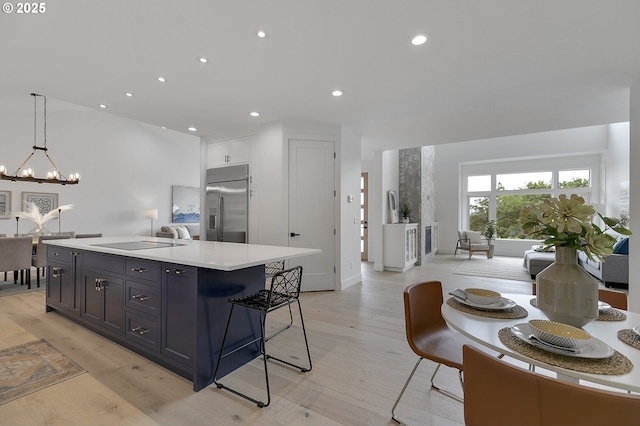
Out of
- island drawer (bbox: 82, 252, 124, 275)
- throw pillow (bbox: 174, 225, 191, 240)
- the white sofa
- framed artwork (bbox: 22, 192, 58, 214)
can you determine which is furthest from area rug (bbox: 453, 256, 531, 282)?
framed artwork (bbox: 22, 192, 58, 214)

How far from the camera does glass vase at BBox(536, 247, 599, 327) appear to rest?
1.11 m

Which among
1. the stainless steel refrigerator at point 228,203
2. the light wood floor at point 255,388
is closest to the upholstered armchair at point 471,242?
the light wood floor at point 255,388

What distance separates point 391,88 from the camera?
10.6 ft

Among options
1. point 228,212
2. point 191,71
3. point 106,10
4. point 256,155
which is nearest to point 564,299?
point 106,10

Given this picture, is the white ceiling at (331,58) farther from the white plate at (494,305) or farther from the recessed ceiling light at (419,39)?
the white plate at (494,305)

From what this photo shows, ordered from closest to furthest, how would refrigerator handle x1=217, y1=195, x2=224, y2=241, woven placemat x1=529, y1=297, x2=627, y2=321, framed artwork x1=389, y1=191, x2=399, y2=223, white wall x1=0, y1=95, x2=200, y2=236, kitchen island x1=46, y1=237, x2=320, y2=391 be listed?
woven placemat x1=529, y1=297, x2=627, y2=321 < kitchen island x1=46, y1=237, x2=320, y2=391 < refrigerator handle x1=217, y1=195, x2=224, y2=241 < white wall x1=0, y1=95, x2=200, y2=236 < framed artwork x1=389, y1=191, x2=399, y2=223

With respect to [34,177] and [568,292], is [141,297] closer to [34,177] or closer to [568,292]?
[568,292]

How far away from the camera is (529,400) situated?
0.81m

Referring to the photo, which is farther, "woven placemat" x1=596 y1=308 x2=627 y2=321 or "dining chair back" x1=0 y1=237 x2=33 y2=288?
"dining chair back" x1=0 y1=237 x2=33 y2=288

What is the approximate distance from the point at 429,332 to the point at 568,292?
0.86 m

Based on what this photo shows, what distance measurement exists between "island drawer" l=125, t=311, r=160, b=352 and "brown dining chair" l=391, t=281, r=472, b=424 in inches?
69.2

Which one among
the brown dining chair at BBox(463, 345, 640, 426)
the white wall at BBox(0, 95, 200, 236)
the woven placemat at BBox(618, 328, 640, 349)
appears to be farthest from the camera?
the white wall at BBox(0, 95, 200, 236)

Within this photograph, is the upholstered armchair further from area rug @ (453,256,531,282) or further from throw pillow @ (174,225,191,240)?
throw pillow @ (174,225,191,240)

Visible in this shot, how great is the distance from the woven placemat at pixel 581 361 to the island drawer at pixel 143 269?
7.23 feet
